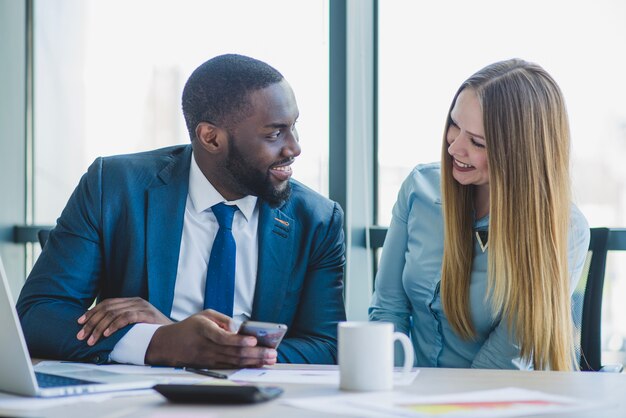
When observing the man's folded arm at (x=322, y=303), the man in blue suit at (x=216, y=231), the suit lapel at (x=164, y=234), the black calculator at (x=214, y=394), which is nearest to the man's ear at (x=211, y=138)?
the man in blue suit at (x=216, y=231)

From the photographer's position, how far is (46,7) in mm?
4156

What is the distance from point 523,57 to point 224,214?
153 centimetres

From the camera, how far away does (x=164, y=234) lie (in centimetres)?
203

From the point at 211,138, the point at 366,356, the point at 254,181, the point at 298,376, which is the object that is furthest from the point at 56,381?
the point at 211,138

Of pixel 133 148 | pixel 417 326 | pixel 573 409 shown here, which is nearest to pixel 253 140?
pixel 417 326

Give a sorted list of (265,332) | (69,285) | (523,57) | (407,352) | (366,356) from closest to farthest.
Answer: (366,356)
(407,352)
(265,332)
(69,285)
(523,57)

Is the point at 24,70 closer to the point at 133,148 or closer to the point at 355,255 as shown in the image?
the point at 133,148

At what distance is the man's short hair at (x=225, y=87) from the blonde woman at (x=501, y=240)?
0.51 metres

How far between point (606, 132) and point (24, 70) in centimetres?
279

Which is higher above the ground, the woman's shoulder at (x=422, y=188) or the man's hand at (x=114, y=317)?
the woman's shoulder at (x=422, y=188)

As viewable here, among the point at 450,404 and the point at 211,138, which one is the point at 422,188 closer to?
the point at 211,138

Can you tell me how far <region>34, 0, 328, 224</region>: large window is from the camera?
346 cm

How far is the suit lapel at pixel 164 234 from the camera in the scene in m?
1.99

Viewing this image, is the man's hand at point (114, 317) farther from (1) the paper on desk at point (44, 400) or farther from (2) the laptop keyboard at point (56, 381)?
(1) the paper on desk at point (44, 400)
